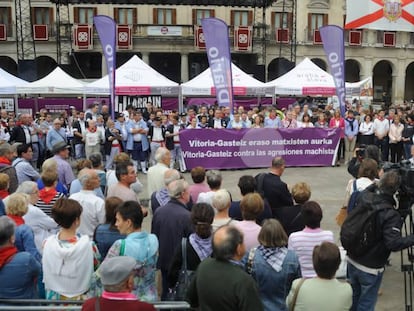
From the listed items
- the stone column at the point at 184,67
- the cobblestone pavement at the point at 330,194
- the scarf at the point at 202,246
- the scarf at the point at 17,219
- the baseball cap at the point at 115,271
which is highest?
the stone column at the point at 184,67

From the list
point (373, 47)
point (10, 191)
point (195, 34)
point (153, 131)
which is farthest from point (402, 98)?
point (10, 191)

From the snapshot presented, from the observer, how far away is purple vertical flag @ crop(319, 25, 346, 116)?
1466 cm

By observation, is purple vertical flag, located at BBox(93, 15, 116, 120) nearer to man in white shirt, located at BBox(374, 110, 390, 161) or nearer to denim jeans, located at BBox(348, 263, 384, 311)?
man in white shirt, located at BBox(374, 110, 390, 161)

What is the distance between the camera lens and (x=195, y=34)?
120 feet

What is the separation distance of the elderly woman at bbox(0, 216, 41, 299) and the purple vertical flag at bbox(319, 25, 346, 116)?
12418 mm

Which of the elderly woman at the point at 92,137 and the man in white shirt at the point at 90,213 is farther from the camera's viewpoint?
the elderly woman at the point at 92,137

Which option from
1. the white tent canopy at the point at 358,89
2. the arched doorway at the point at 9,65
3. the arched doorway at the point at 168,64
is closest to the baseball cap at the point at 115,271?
the white tent canopy at the point at 358,89

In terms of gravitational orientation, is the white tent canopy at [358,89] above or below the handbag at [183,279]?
above

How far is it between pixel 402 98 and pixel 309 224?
4172 centimetres

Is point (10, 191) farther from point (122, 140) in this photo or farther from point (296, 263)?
point (122, 140)

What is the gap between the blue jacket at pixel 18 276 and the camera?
11.9 ft

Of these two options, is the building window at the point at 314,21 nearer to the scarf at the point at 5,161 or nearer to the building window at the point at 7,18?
the building window at the point at 7,18

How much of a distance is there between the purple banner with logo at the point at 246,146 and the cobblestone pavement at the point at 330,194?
0.32 meters

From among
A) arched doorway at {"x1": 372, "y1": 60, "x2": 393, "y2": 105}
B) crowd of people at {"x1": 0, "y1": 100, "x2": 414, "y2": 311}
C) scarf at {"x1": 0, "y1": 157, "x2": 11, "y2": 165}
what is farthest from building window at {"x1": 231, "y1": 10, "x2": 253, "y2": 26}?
crowd of people at {"x1": 0, "y1": 100, "x2": 414, "y2": 311}
